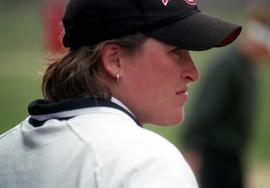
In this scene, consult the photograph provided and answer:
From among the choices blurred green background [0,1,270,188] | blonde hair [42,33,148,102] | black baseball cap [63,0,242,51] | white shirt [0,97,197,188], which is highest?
black baseball cap [63,0,242,51]

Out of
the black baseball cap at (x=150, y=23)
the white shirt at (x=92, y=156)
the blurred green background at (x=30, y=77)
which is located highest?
the black baseball cap at (x=150, y=23)

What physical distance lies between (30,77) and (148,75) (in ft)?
62.2

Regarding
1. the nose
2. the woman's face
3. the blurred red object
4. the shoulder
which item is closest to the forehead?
the woman's face

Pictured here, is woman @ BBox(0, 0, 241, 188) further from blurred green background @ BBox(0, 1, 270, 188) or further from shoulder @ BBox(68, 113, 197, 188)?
blurred green background @ BBox(0, 1, 270, 188)

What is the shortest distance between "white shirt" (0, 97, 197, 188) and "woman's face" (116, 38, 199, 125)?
0.10 m

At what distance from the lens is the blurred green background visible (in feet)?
36.2

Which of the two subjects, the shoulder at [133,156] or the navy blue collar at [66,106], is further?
the navy blue collar at [66,106]

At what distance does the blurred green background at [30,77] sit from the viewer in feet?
36.2

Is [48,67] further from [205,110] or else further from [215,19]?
[205,110]

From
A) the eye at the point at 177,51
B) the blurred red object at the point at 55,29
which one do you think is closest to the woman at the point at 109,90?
the eye at the point at 177,51

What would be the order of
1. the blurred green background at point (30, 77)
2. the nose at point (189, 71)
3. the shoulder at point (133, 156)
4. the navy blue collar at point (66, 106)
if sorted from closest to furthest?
the shoulder at point (133, 156), the navy blue collar at point (66, 106), the nose at point (189, 71), the blurred green background at point (30, 77)

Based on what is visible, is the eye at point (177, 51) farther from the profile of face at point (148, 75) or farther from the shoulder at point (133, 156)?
Answer: the shoulder at point (133, 156)

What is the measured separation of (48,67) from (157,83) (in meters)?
0.36

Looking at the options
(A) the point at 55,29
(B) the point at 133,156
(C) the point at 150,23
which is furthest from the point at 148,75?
(A) the point at 55,29
